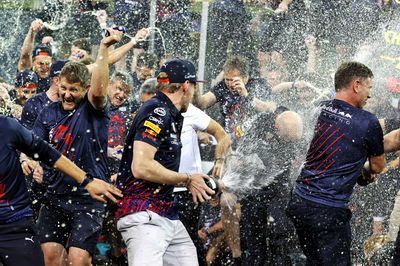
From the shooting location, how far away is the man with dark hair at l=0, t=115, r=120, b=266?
5.11 m

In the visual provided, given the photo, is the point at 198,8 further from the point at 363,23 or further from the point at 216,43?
the point at 363,23

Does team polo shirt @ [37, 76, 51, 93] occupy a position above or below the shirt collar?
below

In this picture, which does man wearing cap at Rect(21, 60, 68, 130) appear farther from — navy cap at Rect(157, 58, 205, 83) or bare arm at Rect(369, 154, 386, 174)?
bare arm at Rect(369, 154, 386, 174)

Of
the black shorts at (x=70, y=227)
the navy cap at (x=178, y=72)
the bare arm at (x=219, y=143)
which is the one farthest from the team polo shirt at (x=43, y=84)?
the navy cap at (x=178, y=72)

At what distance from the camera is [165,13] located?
34.6ft

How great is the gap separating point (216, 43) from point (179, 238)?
181 inches

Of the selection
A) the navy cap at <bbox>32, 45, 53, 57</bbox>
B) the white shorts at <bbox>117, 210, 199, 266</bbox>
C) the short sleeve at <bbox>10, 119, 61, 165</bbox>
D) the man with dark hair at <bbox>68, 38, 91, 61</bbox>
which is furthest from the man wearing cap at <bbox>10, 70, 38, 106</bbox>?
the short sleeve at <bbox>10, 119, 61, 165</bbox>

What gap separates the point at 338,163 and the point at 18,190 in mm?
2584

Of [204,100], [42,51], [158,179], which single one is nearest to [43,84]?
[42,51]

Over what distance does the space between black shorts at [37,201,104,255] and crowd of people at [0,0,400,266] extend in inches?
0.5

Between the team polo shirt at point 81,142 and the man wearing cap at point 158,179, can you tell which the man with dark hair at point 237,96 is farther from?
the man wearing cap at point 158,179

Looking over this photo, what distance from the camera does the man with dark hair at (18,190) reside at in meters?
5.11

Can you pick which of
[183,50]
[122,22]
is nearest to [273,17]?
[183,50]

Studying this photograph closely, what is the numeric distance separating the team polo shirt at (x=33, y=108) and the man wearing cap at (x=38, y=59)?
1.87 metres
